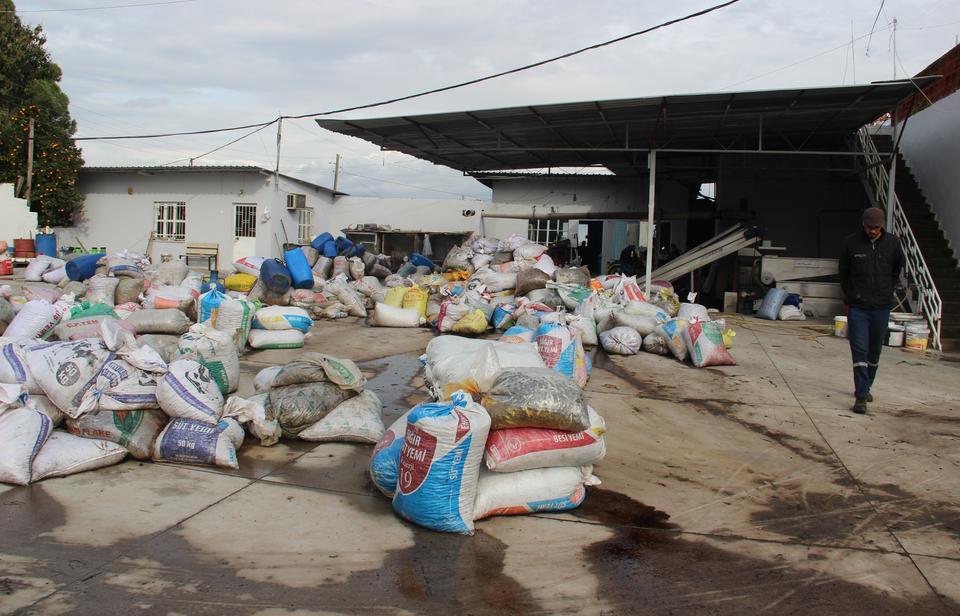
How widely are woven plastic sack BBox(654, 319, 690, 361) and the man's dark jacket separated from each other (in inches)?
79.4

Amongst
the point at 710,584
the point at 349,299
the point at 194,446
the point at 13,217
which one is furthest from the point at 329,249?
the point at 710,584

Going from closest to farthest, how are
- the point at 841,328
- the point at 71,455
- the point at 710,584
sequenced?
1. the point at 710,584
2. the point at 71,455
3. the point at 841,328

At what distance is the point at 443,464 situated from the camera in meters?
2.79

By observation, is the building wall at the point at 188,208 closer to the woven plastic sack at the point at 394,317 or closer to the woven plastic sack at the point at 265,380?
the woven plastic sack at the point at 394,317

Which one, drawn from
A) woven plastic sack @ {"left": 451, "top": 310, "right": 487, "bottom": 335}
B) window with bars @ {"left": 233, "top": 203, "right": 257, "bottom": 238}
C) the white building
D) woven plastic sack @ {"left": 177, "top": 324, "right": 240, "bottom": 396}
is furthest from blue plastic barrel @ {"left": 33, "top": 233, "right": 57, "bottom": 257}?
woven plastic sack @ {"left": 177, "top": 324, "right": 240, "bottom": 396}

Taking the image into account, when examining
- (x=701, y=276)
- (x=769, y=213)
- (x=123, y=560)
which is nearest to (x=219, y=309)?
(x=123, y=560)

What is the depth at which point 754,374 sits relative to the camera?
6480 millimetres

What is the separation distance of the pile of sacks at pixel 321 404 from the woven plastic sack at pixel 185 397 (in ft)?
1.21

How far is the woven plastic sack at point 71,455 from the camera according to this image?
3.30 m

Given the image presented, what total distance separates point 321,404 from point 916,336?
8120mm

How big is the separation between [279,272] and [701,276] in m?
9.33

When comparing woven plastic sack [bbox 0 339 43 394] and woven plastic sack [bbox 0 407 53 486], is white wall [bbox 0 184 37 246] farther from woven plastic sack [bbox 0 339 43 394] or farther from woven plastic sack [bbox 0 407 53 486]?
woven plastic sack [bbox 0 407 53 486]

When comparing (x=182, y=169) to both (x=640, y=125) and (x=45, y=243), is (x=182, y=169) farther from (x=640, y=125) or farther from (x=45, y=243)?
(x=640, y=125)

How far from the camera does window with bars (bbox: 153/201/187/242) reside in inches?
763
